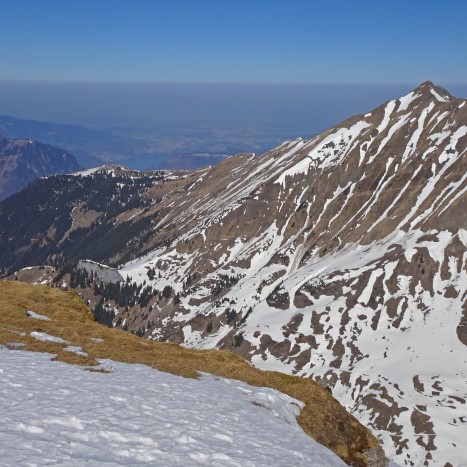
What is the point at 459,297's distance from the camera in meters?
188

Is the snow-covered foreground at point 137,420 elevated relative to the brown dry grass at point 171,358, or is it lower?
elevated

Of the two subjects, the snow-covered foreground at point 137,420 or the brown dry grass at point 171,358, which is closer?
the snow-covered foreground at point 137,420

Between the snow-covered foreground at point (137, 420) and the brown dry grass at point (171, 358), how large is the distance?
174 cm

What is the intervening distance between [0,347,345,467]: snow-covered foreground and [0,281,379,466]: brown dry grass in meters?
1.74

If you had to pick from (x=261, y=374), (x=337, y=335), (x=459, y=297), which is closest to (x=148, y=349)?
(x=261, y=374)

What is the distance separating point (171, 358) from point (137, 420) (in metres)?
14.2

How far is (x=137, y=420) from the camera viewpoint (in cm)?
2256

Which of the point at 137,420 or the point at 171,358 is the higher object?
the point at 137,420

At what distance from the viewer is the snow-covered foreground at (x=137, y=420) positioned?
1892cm

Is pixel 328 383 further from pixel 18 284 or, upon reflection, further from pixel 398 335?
pixel 18 284

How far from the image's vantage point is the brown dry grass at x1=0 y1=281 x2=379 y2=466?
1163 inches

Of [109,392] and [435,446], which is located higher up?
[109,392]

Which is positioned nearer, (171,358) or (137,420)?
(137,420)

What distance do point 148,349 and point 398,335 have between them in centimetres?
16127
